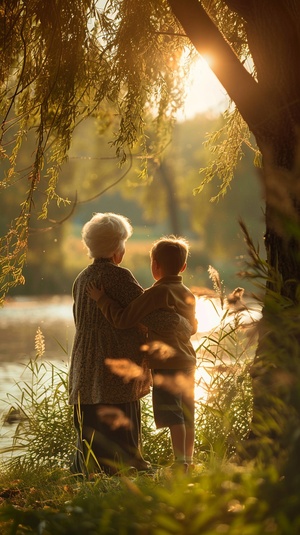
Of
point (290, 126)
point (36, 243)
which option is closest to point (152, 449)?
point (290, 126)

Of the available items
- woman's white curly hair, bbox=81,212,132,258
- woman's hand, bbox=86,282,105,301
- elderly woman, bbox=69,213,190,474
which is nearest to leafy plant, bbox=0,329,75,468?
elderly woman, bbox=69,213,190,474

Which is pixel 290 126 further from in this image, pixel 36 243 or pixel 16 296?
pixel 16 296

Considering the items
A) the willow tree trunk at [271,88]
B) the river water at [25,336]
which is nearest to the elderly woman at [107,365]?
the river water at [25,336]

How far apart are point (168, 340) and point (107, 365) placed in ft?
1.31

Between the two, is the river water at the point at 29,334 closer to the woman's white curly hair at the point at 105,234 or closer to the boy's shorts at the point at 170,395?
the boy's shorts at the point at 170,395

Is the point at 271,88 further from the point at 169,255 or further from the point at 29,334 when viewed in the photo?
the point at 29,334

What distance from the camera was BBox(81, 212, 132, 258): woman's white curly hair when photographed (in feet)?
16.6

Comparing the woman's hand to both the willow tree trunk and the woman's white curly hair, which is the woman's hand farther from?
the willow tree trunk

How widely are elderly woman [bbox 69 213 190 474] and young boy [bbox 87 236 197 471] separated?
8cm

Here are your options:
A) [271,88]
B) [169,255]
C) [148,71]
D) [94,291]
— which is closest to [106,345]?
[94,291]

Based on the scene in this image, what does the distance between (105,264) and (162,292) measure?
394 millimetres

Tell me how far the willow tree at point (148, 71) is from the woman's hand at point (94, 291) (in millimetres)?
668

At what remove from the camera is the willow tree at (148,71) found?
14.7ft

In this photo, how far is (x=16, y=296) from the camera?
3002 cm
